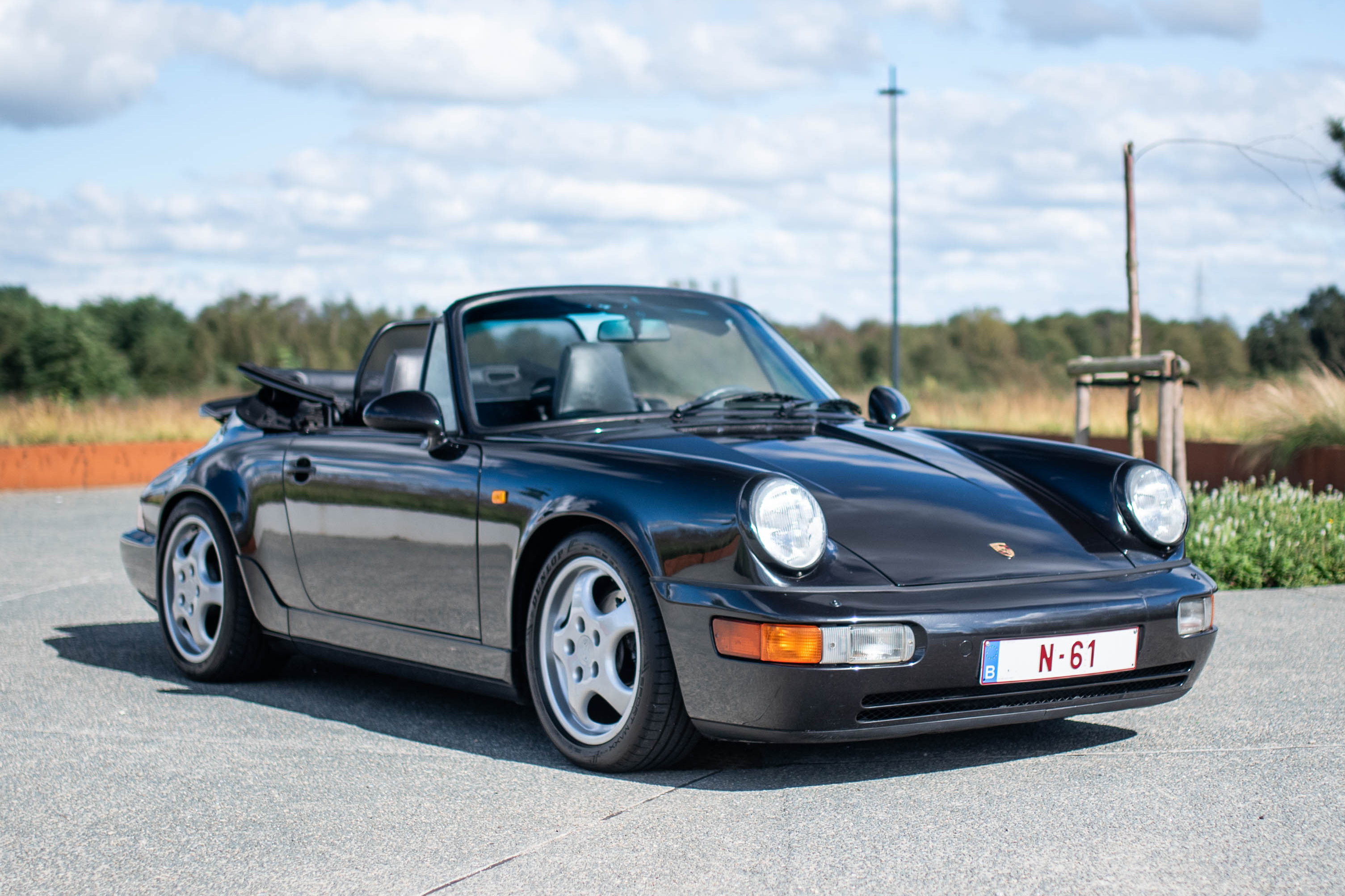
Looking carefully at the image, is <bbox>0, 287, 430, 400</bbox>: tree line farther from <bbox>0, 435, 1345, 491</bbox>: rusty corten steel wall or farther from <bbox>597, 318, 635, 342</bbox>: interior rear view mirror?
<bbox>597, 318, 635, 342</bbox>: interior rear view mirror

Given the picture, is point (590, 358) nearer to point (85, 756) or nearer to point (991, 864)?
point (85, 756)

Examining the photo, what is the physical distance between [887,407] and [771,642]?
1.99 meters

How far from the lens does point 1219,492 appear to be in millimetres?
9250

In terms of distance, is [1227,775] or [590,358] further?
[590,358]

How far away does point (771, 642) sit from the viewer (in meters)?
3.55

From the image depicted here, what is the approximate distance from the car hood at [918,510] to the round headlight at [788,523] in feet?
0.42

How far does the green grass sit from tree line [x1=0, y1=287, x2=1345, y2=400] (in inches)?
614

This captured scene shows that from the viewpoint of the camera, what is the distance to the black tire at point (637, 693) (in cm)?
378

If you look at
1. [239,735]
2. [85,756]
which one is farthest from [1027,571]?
[85,756]

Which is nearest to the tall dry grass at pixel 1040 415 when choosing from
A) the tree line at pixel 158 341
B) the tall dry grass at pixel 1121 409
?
the tall dry grass at pixel 1121 409

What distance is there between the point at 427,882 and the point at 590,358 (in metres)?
2.26

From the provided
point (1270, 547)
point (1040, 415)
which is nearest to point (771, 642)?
point (1270, 547)

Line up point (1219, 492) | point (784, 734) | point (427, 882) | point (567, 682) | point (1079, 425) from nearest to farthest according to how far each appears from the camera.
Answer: point (427, 882) < point (784, 734) < point (567, 682) < point (1219, 492) < point (1079, 425)

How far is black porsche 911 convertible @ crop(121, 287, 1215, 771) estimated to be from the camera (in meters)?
3.64
